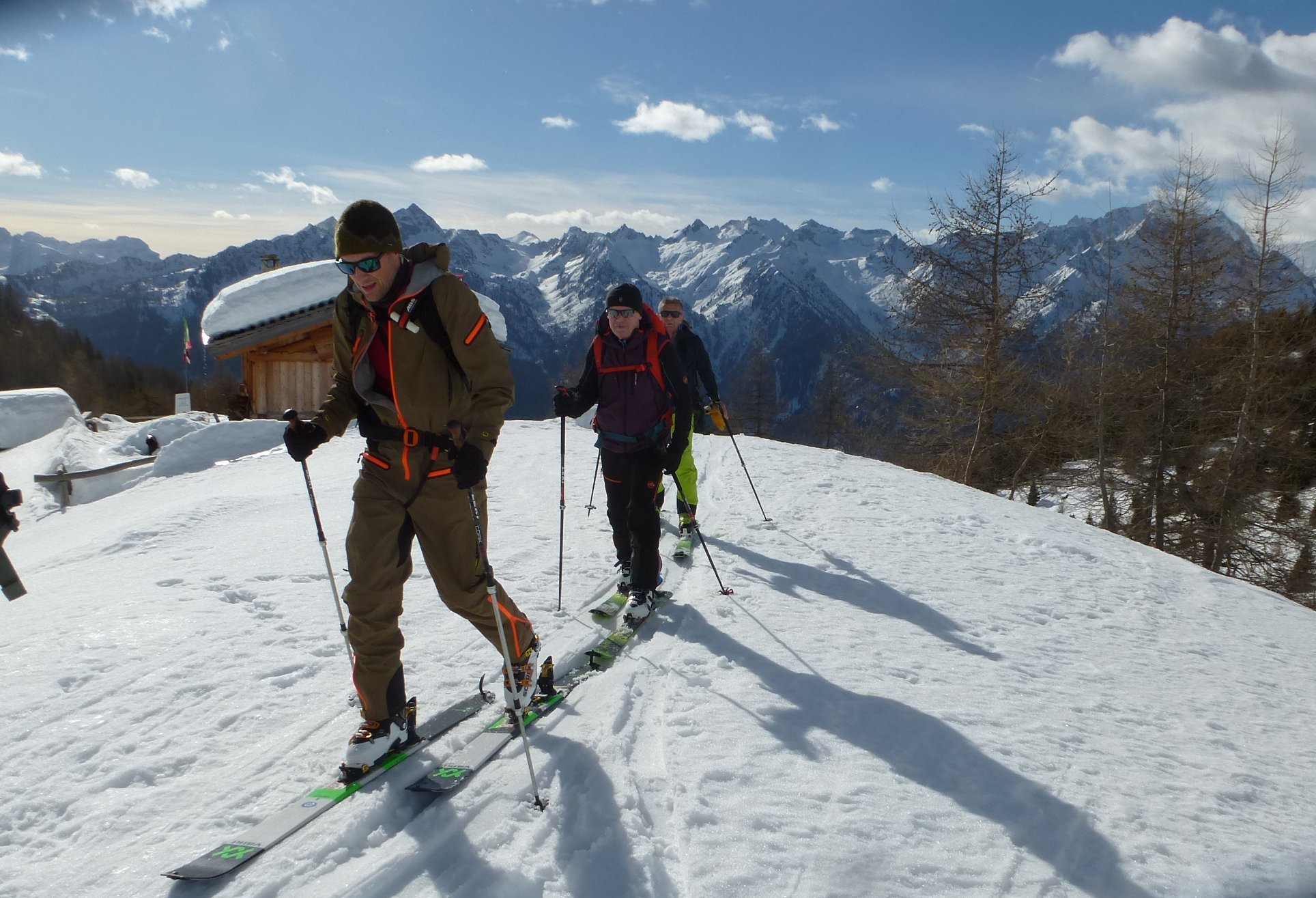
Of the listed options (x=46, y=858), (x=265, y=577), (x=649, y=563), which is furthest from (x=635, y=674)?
(x=265, y=577)

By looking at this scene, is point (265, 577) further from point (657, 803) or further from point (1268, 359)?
point (1268, 359)

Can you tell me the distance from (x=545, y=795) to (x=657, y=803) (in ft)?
1.51

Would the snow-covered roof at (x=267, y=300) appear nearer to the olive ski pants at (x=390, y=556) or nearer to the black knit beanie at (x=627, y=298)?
the black knit beanie at (x=627, y=298)

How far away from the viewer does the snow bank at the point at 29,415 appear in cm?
2244

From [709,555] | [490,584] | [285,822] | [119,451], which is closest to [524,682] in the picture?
[490,584]

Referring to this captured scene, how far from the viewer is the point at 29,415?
22.9 m

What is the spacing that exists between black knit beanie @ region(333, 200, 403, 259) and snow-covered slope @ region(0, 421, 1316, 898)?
220 cm

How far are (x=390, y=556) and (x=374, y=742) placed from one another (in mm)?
792

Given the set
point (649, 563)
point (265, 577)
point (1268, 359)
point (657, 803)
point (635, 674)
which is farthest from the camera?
point (1268, 359)

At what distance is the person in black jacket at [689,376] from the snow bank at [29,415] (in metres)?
24.1

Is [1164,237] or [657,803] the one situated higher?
[1164,237]

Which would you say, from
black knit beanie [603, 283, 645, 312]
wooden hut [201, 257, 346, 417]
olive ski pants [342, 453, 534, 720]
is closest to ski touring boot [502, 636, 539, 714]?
olive ski pants [342, 453, 534, 720]

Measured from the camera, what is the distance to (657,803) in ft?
9.76

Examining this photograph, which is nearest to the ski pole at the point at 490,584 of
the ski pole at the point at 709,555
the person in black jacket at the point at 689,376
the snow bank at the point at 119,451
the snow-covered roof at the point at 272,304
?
the ski pole at the point at 709,555
